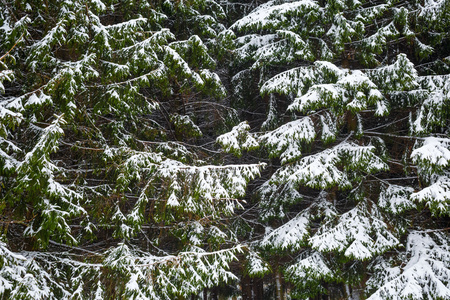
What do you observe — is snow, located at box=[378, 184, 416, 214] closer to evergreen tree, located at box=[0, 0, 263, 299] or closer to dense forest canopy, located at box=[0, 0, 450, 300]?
dense forest canopy, located at box=[0, 0, 450, 300]

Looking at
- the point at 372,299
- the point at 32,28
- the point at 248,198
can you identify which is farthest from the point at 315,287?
the point at 32,28

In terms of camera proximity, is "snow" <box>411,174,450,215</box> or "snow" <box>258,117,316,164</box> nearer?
"snow" <box>411,174,450,215</box>

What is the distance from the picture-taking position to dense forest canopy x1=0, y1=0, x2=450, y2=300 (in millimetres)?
4887

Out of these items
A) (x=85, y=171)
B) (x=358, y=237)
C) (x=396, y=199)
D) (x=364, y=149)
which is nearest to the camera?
(x=85, y=171)

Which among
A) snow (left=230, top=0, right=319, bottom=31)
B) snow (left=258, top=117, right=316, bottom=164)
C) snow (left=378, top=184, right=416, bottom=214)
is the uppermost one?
snow (left=230, top=0, right=319, bottom=31)

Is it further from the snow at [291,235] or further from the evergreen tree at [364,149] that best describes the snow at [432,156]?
the snow at [291,235]

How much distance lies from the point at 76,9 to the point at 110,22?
2.53 meters

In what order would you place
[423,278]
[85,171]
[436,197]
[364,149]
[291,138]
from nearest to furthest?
1. [436,197]
2. [85,171]
3. [423,278]
4. [364,149]
5. [291,138]

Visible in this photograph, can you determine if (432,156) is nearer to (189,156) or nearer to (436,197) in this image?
(436,197)

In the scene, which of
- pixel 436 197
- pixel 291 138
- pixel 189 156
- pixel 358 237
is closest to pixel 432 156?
pixel 436 197

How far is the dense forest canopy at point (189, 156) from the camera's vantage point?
489 cm

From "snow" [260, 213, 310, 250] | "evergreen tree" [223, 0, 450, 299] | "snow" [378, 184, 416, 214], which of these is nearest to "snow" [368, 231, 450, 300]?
"evergreen tree" [223, 0, 450, 299]

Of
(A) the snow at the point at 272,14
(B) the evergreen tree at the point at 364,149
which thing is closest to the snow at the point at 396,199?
(B) the evergreen tree at the point at 364,149

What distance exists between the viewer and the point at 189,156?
7379 millimetres
